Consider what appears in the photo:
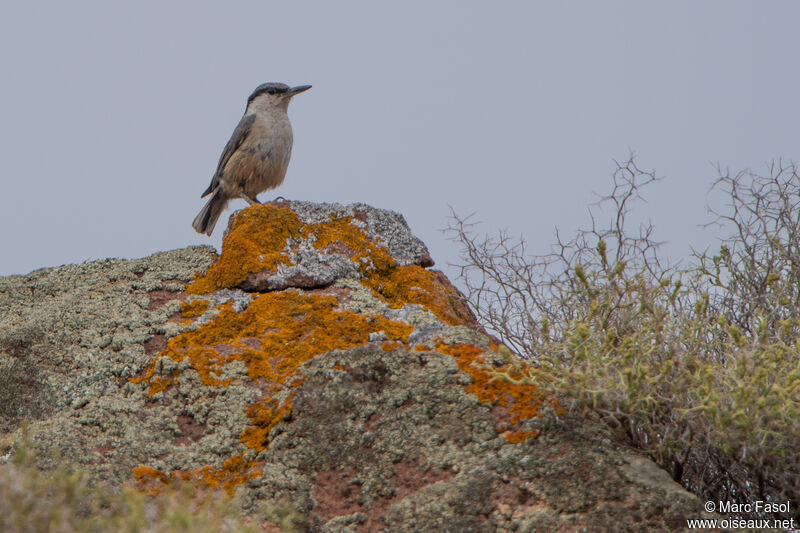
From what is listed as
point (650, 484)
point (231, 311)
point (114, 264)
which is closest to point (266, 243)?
point (231, 311)

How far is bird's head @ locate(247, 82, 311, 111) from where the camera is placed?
806 centimetres

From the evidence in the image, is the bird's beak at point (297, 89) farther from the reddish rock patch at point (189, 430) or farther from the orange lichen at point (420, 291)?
the reddish rock patch at point (189, 430)

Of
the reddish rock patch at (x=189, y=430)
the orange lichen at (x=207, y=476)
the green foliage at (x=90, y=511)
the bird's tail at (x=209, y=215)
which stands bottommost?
the green foliage at (x=90, y=511)

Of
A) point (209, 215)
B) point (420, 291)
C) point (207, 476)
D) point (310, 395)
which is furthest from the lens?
point (209, 215)

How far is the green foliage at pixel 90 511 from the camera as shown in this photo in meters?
2.34

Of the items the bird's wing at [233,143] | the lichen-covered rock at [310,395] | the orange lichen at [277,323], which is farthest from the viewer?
the bird's wing at [233,143]

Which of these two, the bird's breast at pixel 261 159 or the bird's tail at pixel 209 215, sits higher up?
the bird's breast at pixel 261 159

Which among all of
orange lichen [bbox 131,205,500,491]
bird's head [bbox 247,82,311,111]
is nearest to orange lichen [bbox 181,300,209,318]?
orange lichen [bbox 131,205,500,491]

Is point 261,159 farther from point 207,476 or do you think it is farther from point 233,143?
point 207,476

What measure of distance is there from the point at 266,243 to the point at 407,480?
2009 mm

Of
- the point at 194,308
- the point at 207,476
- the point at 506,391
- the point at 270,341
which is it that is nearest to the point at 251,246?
the point at 194,308

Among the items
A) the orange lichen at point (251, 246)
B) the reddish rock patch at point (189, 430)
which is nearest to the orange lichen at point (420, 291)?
the orange lichen at point (251, 246)

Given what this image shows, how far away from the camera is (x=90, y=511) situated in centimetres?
297

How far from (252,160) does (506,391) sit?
466 cm
